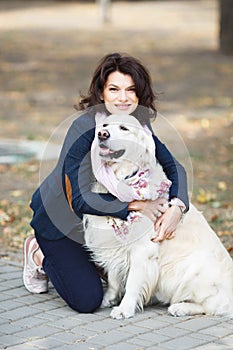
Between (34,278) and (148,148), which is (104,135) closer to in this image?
(148,148)

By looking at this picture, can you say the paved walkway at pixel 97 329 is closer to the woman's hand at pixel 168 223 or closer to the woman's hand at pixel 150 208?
the woman's hand at pixel 168 223

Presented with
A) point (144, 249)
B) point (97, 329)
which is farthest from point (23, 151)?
point (97, 329)

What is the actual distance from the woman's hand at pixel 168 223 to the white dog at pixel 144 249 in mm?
43

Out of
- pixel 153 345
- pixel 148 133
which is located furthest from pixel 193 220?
pixel 153 345

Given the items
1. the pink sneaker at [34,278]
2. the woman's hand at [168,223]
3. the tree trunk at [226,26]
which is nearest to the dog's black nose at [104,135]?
the woman's hand at [168,223]

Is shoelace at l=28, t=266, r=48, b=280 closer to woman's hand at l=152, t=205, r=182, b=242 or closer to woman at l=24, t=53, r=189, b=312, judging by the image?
woman at l=24, t=53, r=189, b=312

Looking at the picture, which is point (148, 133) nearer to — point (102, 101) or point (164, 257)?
point (102, 101)

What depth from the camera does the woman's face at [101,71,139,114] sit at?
5.24m

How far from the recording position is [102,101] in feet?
17.5

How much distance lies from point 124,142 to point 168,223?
1.89ft

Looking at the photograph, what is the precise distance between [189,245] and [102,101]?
3.38 ft

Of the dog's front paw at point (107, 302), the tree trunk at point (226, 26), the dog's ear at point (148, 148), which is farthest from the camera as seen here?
the tree trunk at point (226, 26)

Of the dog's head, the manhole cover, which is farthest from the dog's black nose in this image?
the manhole cover

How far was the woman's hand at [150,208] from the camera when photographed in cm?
517
